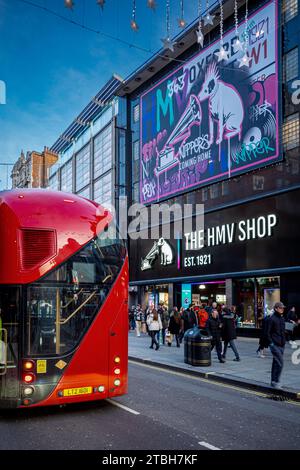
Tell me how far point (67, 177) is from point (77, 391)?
2011 inches

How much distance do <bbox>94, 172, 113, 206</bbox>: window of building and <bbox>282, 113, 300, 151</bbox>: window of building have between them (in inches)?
841

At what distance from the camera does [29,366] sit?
7.33 metres

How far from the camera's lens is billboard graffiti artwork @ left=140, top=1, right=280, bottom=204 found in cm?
2248

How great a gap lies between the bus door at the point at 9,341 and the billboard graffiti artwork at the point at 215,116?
16927 mm

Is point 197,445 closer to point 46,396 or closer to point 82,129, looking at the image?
point 46,396

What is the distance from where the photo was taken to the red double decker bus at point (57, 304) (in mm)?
7371

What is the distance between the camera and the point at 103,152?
44.6 m

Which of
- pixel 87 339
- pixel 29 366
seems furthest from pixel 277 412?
pixel 29 366

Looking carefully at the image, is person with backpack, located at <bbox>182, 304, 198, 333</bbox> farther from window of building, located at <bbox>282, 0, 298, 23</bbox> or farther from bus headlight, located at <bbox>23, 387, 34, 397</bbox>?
window of building, located at <bbox>282, 0, 298, 23</bbox>

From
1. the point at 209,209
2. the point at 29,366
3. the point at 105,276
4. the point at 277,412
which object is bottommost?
the point at 277,412

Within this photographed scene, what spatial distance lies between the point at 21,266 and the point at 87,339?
5.23 ft

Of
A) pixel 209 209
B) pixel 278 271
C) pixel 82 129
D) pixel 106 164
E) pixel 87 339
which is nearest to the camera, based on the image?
pixel 87 339

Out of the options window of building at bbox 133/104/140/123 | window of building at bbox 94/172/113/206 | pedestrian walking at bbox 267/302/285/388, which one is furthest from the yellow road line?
window of building at bbox 94/172/113/206

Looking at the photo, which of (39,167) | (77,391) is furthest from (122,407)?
(39,167)
